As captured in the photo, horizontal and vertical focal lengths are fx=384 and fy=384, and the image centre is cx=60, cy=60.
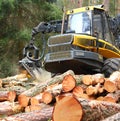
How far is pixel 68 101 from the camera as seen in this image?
245 inches

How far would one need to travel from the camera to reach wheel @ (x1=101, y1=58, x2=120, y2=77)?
1168 centimetres

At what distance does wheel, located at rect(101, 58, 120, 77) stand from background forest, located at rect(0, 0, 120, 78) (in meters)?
6.44

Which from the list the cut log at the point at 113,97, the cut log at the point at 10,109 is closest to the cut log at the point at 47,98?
the cut log at the point at 10,109

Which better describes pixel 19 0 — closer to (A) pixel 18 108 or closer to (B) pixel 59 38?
(B) pixel 59 38

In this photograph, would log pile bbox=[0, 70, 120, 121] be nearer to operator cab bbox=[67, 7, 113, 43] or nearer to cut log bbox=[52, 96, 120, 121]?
cut log bbox=[52, 96, 120, 121]

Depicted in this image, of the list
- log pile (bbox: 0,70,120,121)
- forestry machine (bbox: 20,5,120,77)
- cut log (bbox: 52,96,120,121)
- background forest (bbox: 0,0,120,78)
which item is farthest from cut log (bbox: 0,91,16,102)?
background forest (bbox: 0,0,120,78)

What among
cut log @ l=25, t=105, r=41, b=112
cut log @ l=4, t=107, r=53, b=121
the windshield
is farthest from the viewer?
the windshield

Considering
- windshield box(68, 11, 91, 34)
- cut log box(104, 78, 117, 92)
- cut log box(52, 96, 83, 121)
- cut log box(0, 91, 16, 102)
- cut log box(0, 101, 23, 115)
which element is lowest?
cut log box(0, 101, 23, 115)

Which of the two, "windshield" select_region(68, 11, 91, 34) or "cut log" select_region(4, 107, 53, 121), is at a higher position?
"windshield" select_region(68, 11, 91, 34)

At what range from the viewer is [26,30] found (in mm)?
18250

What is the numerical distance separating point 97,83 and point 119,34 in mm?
4732

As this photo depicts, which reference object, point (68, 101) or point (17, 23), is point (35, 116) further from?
point (17, 23)

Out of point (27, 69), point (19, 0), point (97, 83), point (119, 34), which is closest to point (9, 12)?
point (19, 0)

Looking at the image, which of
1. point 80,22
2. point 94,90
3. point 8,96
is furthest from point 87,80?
point 80,22
